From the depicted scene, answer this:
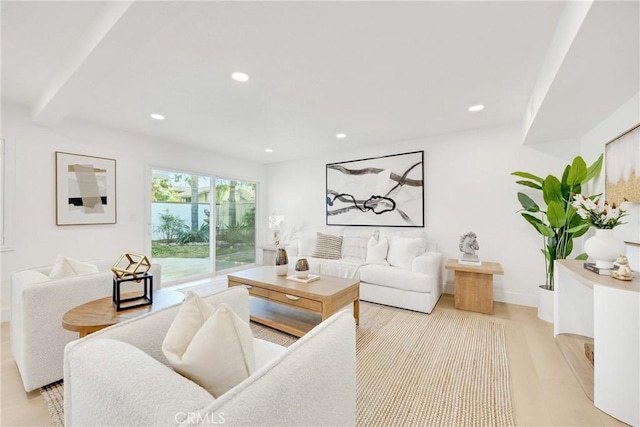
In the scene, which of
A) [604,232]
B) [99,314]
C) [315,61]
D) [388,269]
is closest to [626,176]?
[604,232]

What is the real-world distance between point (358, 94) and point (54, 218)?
12.5 ft

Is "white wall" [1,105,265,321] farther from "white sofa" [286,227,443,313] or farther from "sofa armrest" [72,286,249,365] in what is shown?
"white sofa" [286,227,443,313]

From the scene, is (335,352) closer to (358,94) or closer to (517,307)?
(358,94)

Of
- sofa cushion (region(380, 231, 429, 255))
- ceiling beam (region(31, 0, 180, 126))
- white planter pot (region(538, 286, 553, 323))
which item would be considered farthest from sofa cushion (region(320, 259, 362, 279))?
ceiling beam (region(31, 0, 180, 126))

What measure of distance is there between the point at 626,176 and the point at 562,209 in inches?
26.1

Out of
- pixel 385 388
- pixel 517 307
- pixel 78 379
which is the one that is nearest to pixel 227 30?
pixel 78 379

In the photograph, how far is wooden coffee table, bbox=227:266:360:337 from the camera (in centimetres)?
247

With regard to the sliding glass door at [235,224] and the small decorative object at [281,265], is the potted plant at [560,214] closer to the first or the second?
the small decorative object at [281,265]

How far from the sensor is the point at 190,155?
→ 15.1ft

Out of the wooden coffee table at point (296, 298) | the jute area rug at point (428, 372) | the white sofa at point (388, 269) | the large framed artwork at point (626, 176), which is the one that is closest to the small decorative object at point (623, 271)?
the large framed artwork at point (626, 176)

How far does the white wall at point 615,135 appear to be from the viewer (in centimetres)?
202

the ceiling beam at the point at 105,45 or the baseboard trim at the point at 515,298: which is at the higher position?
the ceiling beam at the point at 105,45

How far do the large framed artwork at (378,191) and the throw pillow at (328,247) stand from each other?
1.97 ft

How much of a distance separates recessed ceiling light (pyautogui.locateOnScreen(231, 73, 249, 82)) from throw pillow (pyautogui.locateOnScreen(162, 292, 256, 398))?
207 cm
